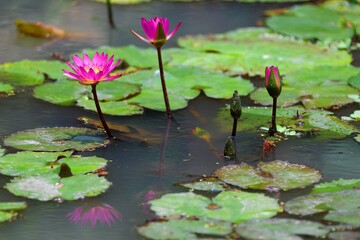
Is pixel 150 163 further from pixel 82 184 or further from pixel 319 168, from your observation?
pixel 319 168

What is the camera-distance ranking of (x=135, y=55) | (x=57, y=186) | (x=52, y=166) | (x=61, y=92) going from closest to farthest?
(x=57, y=186) → (x=52, y=166) → (x=61, y=92) → (x=135, y=55)

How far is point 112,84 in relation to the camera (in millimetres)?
3154

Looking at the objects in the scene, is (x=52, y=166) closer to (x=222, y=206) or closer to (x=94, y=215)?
(x=94, y=215)

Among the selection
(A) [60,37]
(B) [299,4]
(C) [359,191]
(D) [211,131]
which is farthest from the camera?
(B) [299,4]

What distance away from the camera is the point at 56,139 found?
259 cm

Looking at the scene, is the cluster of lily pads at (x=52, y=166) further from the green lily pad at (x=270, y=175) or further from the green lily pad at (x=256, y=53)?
the green lily pad at (x=256, y=53)

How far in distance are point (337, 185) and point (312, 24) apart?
2.00 m

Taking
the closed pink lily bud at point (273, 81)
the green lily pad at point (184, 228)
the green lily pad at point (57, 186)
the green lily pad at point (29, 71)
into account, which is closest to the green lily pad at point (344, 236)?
the green lily pad at point (184, 228)

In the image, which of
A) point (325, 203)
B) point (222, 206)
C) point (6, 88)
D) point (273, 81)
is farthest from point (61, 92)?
point (325, 203)

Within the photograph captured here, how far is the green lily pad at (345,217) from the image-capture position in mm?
2010

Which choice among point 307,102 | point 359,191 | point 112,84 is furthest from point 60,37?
point 359,191

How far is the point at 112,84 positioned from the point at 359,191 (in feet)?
4.10

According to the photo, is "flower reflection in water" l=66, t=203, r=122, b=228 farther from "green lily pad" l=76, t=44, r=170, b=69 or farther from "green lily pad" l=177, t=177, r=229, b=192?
"green lily pad" l=76, t=44, r=170, b=69

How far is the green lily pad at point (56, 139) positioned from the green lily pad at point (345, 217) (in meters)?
0.81
